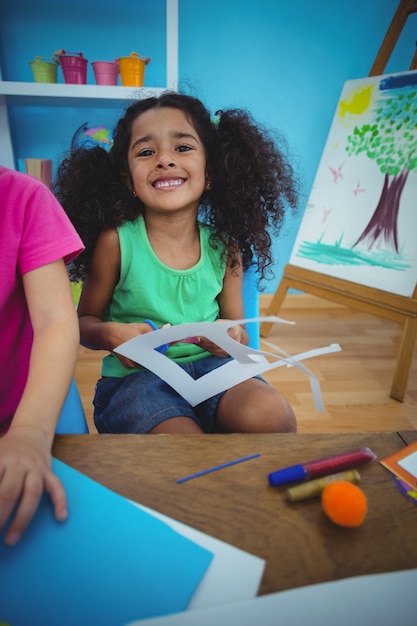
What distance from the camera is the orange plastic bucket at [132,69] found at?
158cm

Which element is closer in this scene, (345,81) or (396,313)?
(396,313)

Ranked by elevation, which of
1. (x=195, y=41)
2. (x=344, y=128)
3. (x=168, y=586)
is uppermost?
(x=195, y=41)

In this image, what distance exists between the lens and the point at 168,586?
0.90 ft

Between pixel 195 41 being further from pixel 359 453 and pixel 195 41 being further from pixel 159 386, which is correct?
pixel 359 453

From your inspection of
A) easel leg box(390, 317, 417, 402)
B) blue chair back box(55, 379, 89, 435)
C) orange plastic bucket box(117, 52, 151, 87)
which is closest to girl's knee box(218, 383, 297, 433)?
blue chair back box(55, 379, 89, 435)

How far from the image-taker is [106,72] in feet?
5.34

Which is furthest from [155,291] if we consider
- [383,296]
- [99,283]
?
[383,296]

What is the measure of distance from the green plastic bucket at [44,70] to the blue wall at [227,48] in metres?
0.23

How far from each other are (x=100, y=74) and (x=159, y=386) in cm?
143

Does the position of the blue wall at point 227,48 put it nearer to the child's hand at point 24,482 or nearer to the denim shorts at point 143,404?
the denim shorts at point 143,404

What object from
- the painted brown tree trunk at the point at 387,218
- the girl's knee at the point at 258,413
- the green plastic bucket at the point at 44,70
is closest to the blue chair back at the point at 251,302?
the girl's knee at the point at 258,413

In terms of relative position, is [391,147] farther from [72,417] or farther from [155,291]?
[72,417]

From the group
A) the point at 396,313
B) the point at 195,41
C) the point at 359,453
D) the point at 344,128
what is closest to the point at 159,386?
the point at 359,453

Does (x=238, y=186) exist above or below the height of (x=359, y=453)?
above
